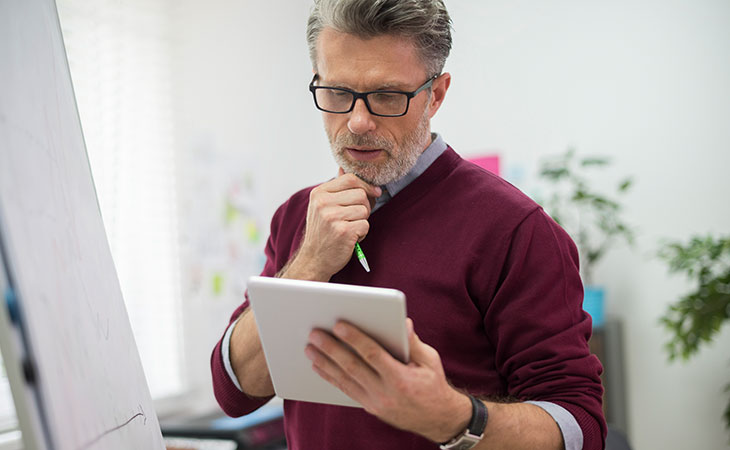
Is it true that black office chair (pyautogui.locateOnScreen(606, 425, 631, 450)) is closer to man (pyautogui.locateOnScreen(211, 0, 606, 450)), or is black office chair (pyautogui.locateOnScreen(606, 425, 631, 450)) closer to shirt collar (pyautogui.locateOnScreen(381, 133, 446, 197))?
Result: man (pyautogui.locateOnScreen(211, 0, 606, 450))

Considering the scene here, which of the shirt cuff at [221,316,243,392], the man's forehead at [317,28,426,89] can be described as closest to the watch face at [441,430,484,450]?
the shirt cuff at [221,316,243,392]

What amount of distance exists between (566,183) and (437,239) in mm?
1863

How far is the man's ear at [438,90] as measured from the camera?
1.08 metres

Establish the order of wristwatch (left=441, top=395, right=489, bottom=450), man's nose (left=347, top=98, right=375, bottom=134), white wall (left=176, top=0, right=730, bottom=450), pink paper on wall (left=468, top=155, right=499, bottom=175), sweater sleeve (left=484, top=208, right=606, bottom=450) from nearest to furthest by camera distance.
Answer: wristwatch (left=441, top=395, right=489, bottom=450) < sweater sleeve (left=484, top=208, right=606, bottom=450) < man's nose (left=347, top=98, right=375, bottom=134) < white wall (left=176, top=0, right=730, bottom=450) < pink paper on wall (left=468, top=155, right=499, bottom=175)

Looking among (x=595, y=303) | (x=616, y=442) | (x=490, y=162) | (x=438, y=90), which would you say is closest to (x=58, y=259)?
(x=438, y=90)

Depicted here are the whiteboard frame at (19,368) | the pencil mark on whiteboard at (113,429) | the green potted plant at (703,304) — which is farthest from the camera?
the green potted plant at (703,304)

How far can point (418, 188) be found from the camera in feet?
3.46

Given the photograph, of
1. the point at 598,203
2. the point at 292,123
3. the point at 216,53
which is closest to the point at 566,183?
the point at 598,203

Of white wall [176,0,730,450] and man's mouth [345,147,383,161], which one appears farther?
white wall [176,0,730,450]

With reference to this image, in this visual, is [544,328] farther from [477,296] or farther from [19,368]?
[19,368]

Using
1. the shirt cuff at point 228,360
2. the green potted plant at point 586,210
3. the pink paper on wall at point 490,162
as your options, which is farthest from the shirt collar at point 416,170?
the pink paper on wall at point 490,162

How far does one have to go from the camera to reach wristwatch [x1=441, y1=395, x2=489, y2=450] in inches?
30.4

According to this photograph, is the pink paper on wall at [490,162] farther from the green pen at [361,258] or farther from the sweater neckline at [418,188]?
the green pen at [361,258]

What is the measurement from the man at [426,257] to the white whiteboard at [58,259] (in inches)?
11.4
